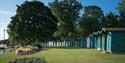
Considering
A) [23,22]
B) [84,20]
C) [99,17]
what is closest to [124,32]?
[23,22]

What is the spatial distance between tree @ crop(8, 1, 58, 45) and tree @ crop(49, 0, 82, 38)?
13.3 metres

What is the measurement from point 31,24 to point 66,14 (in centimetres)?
1844

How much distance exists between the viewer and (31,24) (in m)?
64.3

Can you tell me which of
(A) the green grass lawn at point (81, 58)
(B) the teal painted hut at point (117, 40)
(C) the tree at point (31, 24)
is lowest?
(A) the green grass lawn at point (81, 58)

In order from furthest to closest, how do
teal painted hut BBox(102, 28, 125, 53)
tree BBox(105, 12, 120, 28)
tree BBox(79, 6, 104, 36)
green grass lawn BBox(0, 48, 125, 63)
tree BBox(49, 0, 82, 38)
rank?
tree BBox(49, 0, 82, 38), tree BBox(79, 6, 104, 36), tree BBox(105, 12, 120, 28), teal painted hut BBox(102, 28, 125, 53), green grass lawn BBox(0, 48, 125, 63)

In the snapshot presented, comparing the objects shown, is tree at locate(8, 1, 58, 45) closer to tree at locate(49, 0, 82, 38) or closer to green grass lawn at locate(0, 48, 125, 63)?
tree at locate(49, 0, 82, 38)

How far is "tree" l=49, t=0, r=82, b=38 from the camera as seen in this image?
262 feet

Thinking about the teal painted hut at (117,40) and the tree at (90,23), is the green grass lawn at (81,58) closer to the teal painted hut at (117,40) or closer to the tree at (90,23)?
the teal painted hut at (117,40)

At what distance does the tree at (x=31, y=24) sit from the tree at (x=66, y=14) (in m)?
13.3

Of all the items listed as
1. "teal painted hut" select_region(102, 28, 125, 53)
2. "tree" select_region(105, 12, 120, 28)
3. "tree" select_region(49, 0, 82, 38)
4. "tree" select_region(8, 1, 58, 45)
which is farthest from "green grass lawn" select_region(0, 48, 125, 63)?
"tree" select_region(49, 0, 82, 38)

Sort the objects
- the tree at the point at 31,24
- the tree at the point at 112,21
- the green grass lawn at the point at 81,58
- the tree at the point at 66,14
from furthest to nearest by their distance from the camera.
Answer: the tree at the point at 66,14
the tree at the point at 112,21
the tree at the point at 31,24
the green grass lawn at the point at 81,58

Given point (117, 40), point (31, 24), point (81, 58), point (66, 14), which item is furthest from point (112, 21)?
point (81, 58)

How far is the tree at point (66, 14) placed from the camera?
79.8 metres

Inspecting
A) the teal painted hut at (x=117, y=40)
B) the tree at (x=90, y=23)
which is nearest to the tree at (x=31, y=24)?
the tree at (x=90, y=23)
